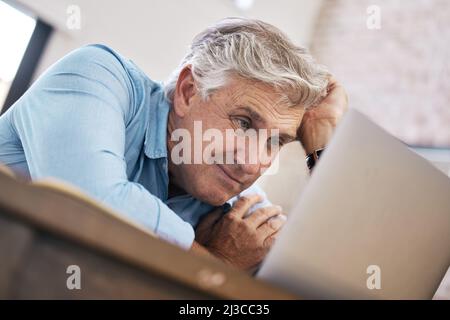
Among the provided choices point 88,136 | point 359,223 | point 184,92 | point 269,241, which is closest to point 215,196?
point 269,241

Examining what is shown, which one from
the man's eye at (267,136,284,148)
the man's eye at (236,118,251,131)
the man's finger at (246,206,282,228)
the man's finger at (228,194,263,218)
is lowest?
the man's finger at (228,194,263,218)

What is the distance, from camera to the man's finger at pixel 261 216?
1028mm

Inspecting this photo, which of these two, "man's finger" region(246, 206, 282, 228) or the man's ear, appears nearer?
"man's finger" region(246, 206, 282, 228)

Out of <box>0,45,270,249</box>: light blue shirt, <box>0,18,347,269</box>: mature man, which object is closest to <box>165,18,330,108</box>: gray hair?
<box>0,18,347,269</box>: mature man

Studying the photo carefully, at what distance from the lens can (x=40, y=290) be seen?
0.36 metres

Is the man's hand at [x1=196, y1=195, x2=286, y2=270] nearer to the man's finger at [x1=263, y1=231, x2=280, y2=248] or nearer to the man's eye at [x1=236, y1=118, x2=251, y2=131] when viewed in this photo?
the man's finger at [x1=263, y1=231, x2=280, y2=248]

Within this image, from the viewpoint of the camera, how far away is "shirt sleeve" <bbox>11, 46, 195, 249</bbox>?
A: 73 centimetres

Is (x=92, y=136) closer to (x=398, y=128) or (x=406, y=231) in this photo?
(x=406, y=231)

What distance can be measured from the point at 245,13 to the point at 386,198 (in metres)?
2.42

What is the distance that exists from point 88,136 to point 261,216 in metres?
0.44

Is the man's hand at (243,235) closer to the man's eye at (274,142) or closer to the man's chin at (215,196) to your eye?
the man's chin at (215,196)

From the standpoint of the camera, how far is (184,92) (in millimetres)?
1191
